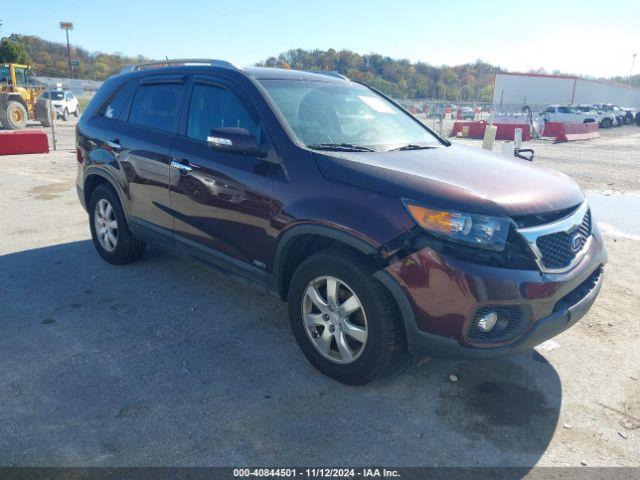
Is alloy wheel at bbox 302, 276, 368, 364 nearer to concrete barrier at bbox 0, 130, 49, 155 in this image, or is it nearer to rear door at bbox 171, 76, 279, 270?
rear door at bbox 171, 76, 279, 270

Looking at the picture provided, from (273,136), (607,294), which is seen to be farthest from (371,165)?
(607,294)

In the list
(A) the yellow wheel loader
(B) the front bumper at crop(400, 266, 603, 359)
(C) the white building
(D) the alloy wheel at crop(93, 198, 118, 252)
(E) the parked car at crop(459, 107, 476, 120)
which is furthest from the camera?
(C) the white building

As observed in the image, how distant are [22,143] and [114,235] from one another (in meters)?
10.7

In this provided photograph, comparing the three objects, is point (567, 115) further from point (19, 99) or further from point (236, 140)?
point (236, 140)

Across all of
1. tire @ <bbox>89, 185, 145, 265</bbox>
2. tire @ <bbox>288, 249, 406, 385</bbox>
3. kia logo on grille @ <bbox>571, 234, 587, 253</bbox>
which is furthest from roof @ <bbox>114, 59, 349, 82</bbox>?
kia logo on grille @ <bbox>571, 234, 587, 253</bbox>

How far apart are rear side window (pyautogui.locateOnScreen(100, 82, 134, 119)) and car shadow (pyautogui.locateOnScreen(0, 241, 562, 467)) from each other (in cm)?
184

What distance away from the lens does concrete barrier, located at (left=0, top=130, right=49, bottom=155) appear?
13383 millimetres

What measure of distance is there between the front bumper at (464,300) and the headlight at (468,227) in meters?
0.12

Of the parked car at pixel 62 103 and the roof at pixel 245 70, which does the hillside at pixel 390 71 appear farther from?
the roof at pixel 245 70

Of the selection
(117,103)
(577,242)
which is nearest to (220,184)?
(117,103)

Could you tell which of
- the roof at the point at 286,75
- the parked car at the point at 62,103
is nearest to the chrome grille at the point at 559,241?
the roof at the point at 286,75

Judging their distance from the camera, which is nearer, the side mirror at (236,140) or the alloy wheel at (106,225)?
the side mirror at (236,140)

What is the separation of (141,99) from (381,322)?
318 cm

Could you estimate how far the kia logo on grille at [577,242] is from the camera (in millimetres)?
2973
